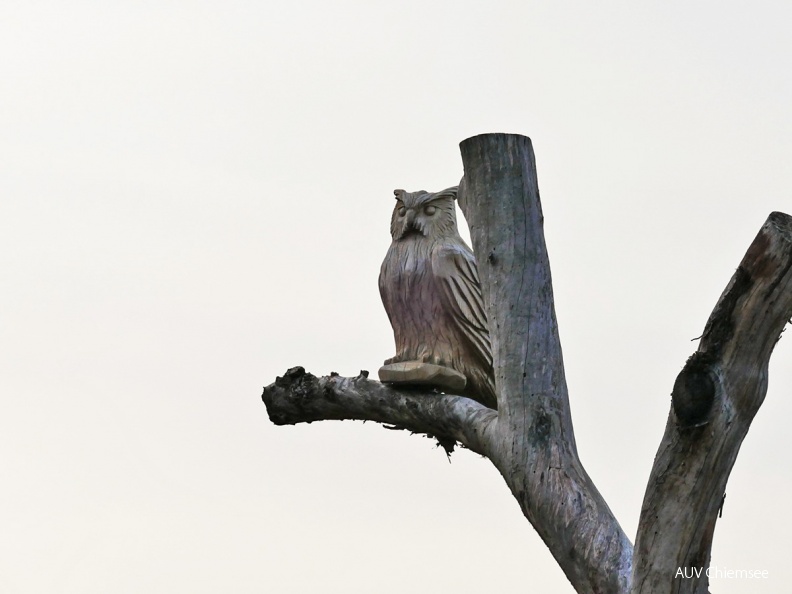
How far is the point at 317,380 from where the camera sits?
5.35m

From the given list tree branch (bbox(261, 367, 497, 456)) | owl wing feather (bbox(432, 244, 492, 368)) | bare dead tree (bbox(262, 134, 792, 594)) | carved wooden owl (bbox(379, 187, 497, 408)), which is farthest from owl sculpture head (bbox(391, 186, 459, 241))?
tree branch (bbox(261, 367, 497, 456))

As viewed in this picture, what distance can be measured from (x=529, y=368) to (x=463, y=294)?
3.28 feet

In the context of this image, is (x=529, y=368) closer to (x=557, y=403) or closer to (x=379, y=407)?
(x=557, y=403)

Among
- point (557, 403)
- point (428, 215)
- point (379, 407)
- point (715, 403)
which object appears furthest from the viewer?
point (428, 215)

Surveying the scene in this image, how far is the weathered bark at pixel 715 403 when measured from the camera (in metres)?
3.33

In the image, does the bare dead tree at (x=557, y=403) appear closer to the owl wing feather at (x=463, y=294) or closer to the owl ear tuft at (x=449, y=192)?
the owl wing feather at (x=463, y=294)

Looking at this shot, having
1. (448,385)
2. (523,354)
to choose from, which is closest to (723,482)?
(523,354)

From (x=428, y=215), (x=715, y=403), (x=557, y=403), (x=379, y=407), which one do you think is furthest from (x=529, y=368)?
(x=428, y=215)

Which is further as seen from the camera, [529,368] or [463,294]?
[463,294]

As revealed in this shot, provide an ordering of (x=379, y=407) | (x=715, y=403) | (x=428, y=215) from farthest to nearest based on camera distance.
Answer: (x=428, y=215) < (x=379, y=407) < (x=715, y=403)

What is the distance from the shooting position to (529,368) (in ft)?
13.8

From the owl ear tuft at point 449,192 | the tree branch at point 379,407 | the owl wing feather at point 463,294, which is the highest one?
the owl ear tuft at point 449,192

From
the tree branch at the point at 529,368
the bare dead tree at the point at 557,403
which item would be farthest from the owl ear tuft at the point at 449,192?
the tree branch at the point at 529,368

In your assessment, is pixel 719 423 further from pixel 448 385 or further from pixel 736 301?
pixel 448 385
